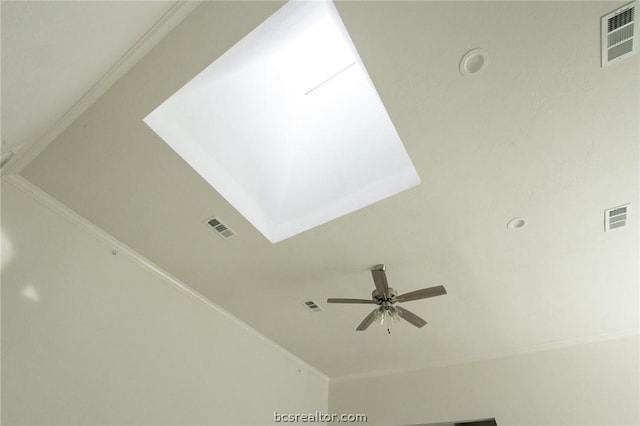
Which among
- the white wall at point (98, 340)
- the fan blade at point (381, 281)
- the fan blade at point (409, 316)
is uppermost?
the fan blade at point (381, 281)

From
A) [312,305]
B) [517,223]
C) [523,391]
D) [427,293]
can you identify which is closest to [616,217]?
[517,223]

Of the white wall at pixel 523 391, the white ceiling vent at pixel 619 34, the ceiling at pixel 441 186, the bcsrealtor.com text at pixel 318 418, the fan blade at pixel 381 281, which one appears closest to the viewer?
the white ceiling vent at pixel 619 34

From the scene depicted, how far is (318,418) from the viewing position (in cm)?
596

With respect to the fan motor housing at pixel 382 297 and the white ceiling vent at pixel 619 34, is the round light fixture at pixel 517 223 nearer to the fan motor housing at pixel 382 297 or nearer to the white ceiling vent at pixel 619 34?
the fan motor housing at pixel 382 297

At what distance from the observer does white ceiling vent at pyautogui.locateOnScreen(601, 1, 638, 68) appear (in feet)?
6.93

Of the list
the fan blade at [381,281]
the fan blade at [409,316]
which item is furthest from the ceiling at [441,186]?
the fan blade at [409,316]

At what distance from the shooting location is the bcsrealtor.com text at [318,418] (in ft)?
17.3

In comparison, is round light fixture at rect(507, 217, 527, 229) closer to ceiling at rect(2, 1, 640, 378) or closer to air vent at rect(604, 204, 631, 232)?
ceiling at rect(2, 1, 640, 378)

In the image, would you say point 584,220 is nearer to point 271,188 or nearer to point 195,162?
point 271,188

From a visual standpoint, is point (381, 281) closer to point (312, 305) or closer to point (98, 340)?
point (312, 305)

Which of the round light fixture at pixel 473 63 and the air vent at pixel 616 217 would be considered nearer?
the round light fixture at pixel 473 63

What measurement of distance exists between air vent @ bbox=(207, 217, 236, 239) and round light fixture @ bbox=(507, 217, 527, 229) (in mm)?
2561

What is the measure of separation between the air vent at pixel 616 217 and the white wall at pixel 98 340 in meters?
4.18

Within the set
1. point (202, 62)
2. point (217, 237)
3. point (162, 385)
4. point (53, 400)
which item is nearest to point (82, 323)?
point (53, 400)
